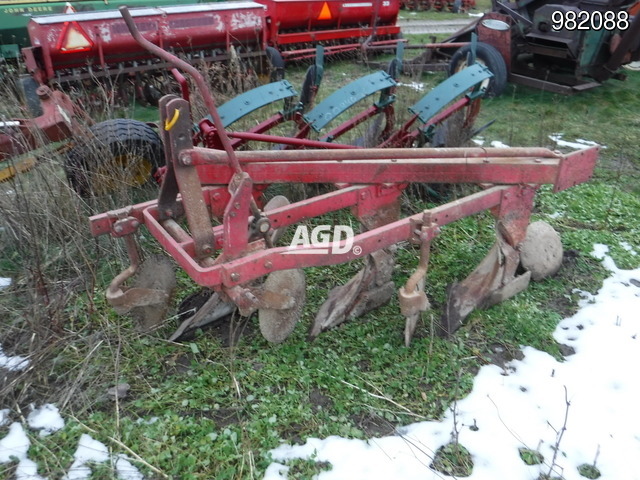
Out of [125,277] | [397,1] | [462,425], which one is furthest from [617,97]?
[125,277]

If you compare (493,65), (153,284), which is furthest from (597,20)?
(153,284)

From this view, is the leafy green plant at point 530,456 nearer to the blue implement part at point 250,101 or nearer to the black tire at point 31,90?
the blue implement part at point 250,101

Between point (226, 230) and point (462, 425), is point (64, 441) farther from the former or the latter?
point (462, 425)

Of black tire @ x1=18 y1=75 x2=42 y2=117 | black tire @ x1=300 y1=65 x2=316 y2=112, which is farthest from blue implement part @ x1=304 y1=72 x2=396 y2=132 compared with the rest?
black tire @ x1=18 y1=75 x2=42 y2=117

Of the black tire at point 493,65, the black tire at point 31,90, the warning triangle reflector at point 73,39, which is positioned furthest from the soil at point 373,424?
the black tire at point 493,65

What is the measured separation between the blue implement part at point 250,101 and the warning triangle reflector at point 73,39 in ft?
9.75

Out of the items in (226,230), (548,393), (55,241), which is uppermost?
(226,230)

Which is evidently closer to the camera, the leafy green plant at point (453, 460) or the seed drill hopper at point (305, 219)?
the leafy green plant at point (453, 460)

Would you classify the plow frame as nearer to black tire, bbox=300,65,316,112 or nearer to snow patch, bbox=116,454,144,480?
snow patch, bbox=116,454,144,480

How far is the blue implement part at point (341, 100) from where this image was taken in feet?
11.6

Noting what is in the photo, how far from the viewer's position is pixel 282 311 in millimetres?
2607

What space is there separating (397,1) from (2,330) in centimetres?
790

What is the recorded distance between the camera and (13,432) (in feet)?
7.37

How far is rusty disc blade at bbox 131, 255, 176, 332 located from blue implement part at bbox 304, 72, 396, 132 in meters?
1.47
